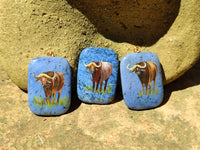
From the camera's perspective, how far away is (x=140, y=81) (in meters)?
1.87

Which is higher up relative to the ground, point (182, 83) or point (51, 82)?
point (51, 82)

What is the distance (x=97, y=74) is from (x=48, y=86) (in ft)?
1.67

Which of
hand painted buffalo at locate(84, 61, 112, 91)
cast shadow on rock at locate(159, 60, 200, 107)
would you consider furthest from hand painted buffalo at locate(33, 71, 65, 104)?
cast shadow on rock at locate(159, 60, 200, 107)

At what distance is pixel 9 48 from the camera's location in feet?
6.04

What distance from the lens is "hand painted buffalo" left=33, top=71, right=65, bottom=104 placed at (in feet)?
5.81

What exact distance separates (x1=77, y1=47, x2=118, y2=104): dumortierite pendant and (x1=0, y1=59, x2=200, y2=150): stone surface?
0.46 ft

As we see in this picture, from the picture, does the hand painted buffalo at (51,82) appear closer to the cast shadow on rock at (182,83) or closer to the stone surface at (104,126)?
the stone surface at (104,126)

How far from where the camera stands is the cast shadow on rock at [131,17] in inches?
73.3

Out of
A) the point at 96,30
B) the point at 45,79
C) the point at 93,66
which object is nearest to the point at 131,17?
the point at 96,30

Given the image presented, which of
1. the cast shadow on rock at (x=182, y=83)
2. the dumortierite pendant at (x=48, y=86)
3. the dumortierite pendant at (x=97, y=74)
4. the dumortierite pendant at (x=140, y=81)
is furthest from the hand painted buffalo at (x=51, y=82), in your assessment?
the cast shadow on rock at (x=182, y=83)

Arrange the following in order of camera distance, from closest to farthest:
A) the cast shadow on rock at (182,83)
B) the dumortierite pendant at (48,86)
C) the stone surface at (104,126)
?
the stone surface at (104,126) → the dumortierite pendant at (48,86) → the cast shadow on rock at (182,83)

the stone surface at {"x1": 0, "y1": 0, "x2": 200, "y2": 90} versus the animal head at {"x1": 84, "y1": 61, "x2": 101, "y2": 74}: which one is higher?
the stone surface at {"x1": 0, "y1": 0, "x2": 200, "y2": 90}

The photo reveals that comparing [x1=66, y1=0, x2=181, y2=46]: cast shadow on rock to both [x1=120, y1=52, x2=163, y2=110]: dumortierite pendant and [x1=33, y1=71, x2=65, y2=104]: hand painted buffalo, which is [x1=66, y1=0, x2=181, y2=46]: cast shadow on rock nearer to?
[x1=120, y1=52, x2=163, y2=110]: dumortierite pendant

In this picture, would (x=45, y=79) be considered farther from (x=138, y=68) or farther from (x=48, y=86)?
(x=138, y=68)
